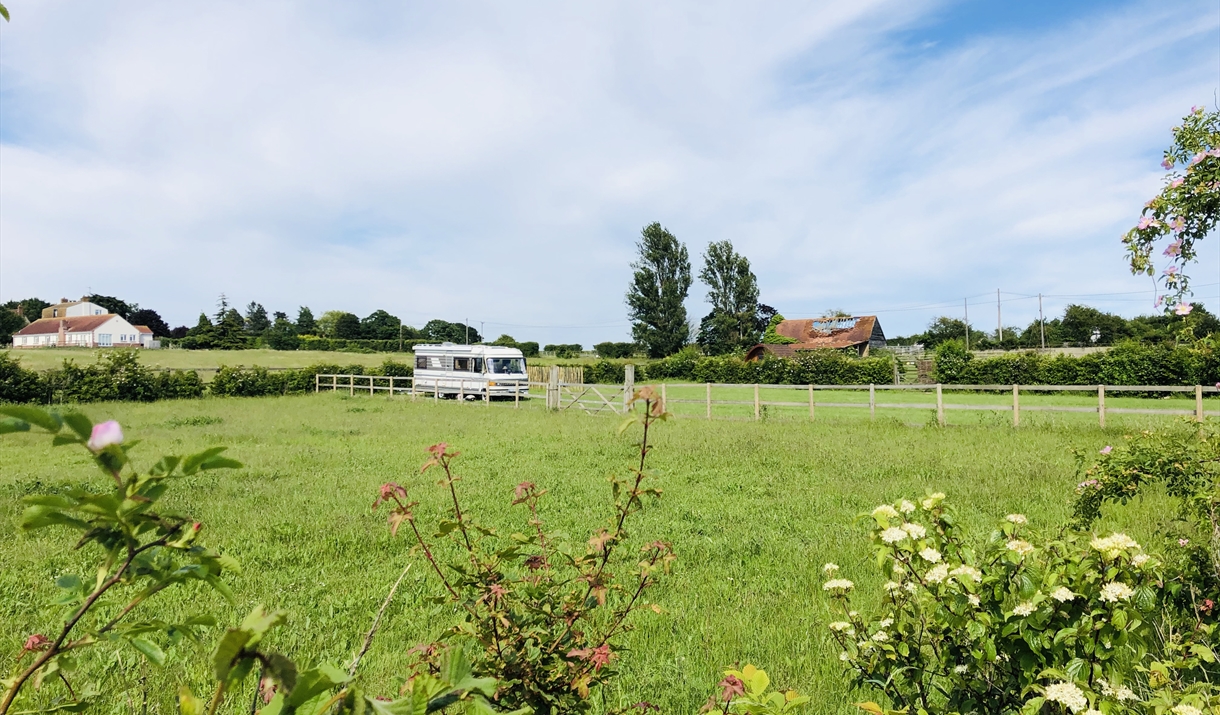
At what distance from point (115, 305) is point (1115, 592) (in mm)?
103117

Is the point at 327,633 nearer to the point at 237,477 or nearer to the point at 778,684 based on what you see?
the point at 778,684

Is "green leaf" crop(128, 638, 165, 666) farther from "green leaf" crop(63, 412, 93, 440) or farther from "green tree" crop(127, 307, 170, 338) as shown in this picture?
"green tree" crop(127, 307, 170, 338)

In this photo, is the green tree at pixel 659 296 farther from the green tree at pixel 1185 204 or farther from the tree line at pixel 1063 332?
the green tree at pixel 1185 204

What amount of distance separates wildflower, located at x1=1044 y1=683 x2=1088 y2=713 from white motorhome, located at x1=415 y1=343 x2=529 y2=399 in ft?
70.5

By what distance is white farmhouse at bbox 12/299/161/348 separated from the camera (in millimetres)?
65938

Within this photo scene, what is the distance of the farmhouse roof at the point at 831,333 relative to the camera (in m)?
49.3

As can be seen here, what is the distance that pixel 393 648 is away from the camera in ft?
10.8

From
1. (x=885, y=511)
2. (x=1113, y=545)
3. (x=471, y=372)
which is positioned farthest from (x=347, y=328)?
(x=1113, y=545)

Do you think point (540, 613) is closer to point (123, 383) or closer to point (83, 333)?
point (123, 383)

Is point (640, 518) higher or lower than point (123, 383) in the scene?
lower

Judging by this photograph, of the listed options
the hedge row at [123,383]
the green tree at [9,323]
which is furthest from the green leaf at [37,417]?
the green tree at [9,323]

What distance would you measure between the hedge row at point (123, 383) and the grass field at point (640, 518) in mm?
11167

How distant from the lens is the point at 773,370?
112ft

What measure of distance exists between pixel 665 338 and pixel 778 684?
47.4 m
